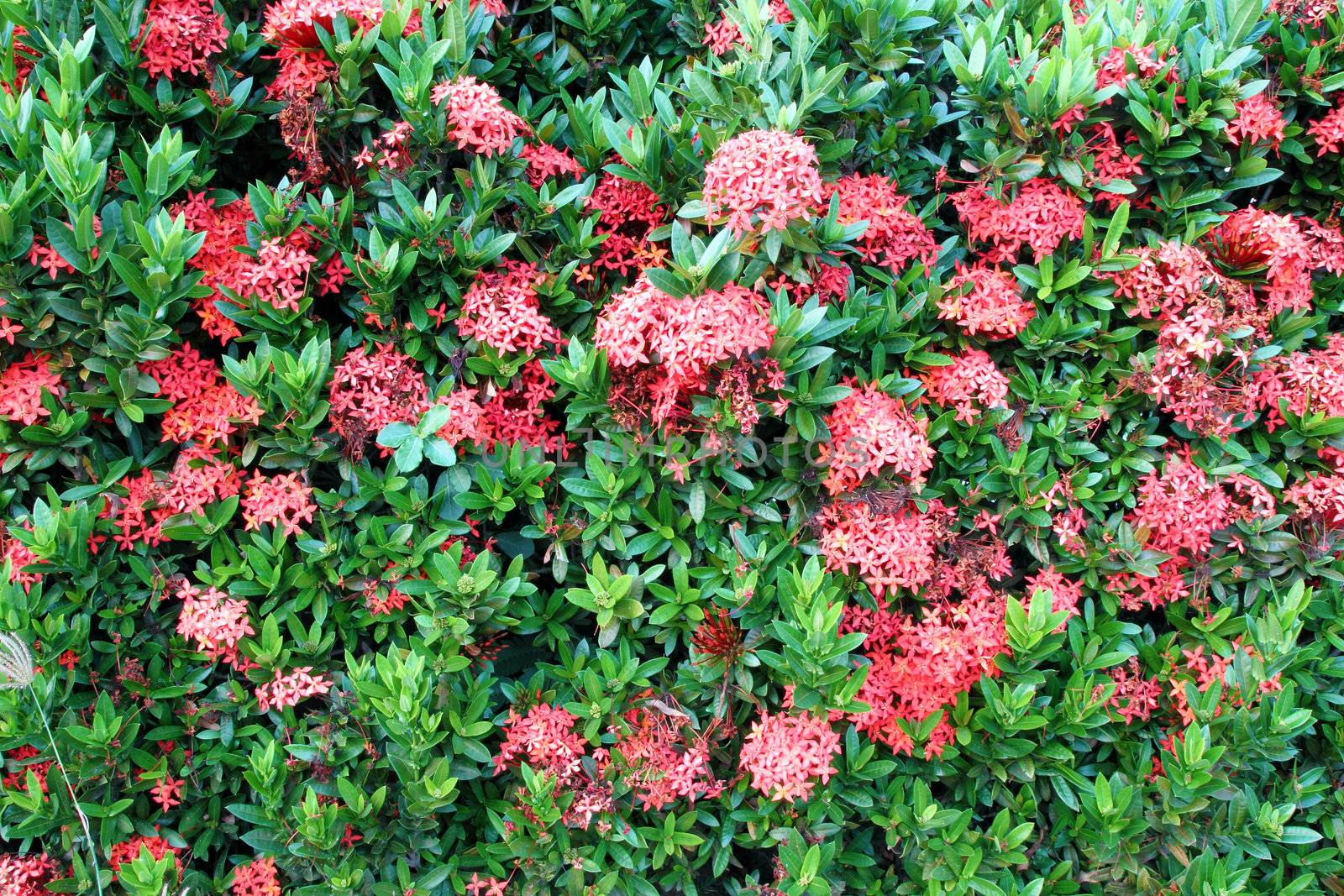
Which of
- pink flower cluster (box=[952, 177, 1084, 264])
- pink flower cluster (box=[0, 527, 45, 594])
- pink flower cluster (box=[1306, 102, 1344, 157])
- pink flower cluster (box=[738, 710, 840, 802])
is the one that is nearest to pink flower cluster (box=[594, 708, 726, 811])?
pink flower cluster (box=[738, 710, 840, 802])

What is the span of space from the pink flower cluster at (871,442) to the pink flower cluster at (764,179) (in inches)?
20.6

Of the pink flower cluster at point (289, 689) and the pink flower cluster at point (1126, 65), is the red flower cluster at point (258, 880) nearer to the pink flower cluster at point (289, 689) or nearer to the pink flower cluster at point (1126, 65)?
the pink flower cluster at point (289, 689)

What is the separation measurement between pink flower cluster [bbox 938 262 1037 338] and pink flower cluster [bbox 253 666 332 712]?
200 centimetres

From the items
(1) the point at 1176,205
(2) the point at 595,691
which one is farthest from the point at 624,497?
(1) the point at 1176,205

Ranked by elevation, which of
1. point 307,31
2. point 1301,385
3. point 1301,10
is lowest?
point 1301,385

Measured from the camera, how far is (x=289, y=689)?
245 cm

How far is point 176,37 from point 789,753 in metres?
2.57

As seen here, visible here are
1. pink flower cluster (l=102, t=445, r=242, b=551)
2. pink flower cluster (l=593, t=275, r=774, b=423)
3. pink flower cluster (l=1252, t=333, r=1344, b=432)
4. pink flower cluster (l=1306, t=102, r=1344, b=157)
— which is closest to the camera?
pink flower cluster (l=593, t=275, r=774, b=423)

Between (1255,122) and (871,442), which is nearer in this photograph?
(871,442)

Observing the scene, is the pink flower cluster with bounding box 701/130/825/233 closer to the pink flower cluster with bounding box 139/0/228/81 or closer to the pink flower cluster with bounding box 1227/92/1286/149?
the pink flower cluster with bounding box 1227/92/1286/149

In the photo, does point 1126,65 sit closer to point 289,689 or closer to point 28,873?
point 289,689

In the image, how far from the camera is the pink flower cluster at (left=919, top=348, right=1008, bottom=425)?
2.65 meters

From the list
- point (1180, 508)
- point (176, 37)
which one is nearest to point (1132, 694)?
point (1180, 508)

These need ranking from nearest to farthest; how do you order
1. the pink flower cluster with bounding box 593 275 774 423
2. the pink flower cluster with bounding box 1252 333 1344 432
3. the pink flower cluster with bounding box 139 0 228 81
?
1. the pink flower cluster with bounding box 593 275 774 423
2. the pink flower cluster with bounding box 139 0 228 81
3. the pink flower cluster with bounding box 1252 333 1344 432
